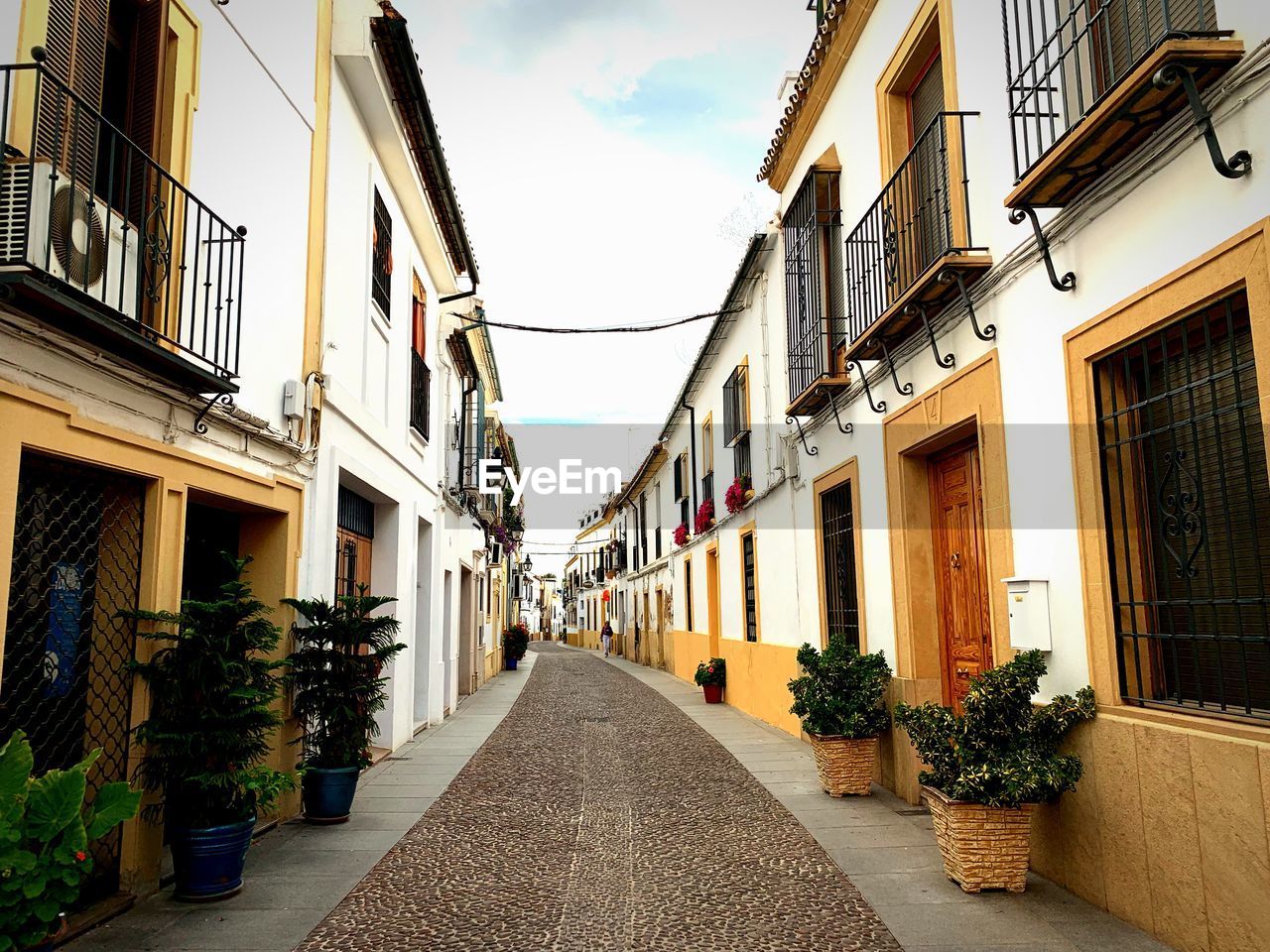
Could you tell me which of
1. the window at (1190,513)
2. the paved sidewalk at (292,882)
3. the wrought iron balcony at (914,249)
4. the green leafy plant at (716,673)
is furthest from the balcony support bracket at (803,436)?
the green leafy plant at (716,673)

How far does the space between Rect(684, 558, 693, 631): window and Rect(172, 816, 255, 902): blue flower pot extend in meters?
14.1

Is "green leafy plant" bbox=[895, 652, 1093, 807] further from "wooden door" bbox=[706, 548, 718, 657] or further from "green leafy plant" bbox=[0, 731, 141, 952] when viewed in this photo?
"wooden door" bbox=[706, 548, 718, 657]

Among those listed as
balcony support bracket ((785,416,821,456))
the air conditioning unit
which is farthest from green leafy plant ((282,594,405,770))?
balcony support bracket ((785,416,821,456))

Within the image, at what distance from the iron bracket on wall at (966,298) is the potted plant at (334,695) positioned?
13.8 feet

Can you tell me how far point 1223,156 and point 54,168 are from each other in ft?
15.1

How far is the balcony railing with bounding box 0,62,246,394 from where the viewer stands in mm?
3594

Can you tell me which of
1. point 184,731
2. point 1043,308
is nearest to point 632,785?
point 184,731

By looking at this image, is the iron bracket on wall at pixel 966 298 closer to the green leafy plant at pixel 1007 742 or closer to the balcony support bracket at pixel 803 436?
the green leafy plant at pixel 1007 742

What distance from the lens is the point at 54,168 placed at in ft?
12.5

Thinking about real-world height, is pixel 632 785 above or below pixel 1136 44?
below

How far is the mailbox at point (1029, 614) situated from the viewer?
188 inches

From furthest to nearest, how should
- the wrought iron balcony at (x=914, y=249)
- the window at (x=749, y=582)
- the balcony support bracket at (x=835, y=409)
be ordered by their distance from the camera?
the window at (x=749, y=582), the balcony support bracket at (x=835, y=409), the wrought iron balcony at (x=914, y=249)

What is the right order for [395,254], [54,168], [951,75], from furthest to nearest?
1. [395,254]
2. [951,75]
3. [54,168]

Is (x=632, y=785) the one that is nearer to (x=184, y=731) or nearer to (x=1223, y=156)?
(x=184, y=731)
